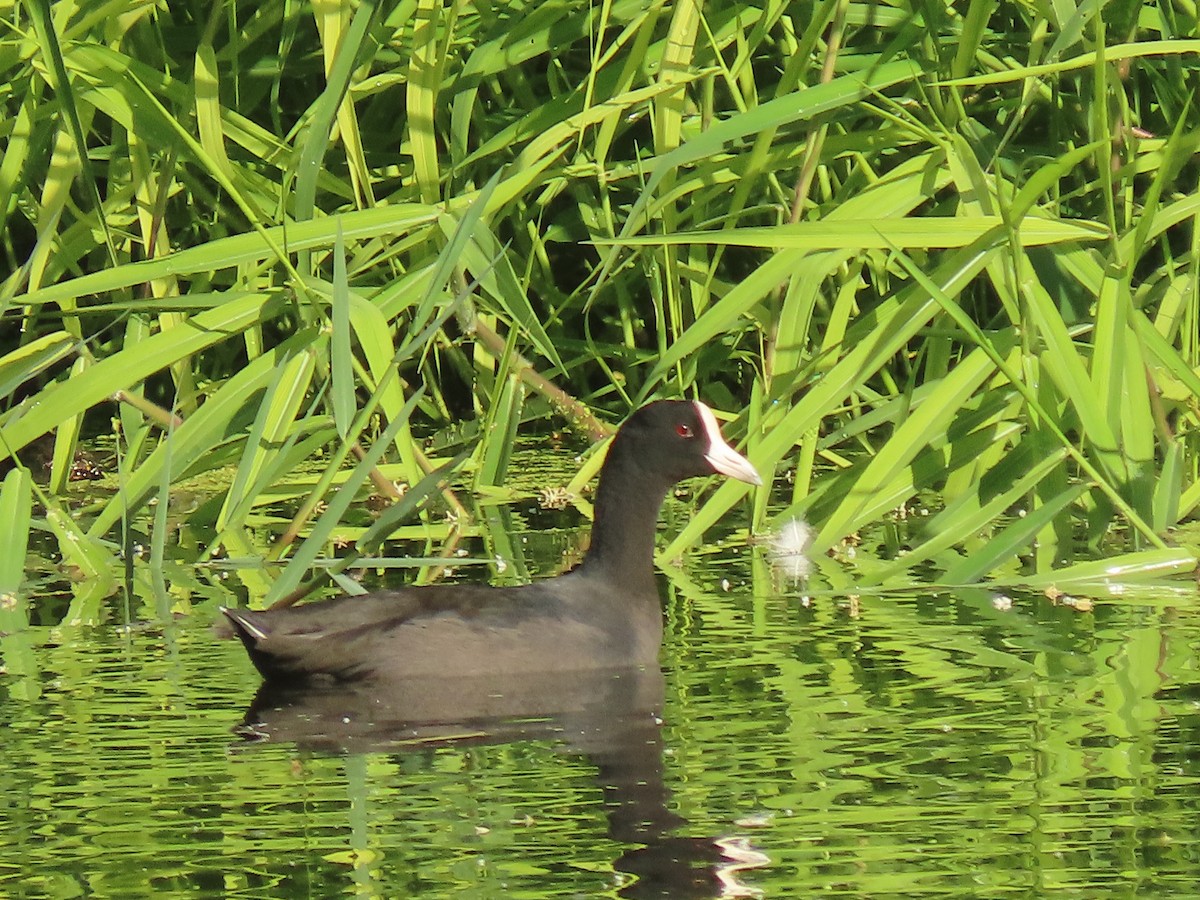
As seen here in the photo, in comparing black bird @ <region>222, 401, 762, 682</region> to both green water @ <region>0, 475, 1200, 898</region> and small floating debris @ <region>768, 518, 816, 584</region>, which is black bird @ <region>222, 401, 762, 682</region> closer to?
green water @ <region>0, 475, 1200, 898</region>

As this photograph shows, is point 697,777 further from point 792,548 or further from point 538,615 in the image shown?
point 792,548

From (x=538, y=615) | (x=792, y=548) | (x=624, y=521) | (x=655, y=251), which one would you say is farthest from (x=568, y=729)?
(x=655, y=251)

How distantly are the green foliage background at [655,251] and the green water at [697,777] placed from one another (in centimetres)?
27

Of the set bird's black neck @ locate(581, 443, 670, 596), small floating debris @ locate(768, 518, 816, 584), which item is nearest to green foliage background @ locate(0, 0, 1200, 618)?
small floating debris @ locate(768, 518, 816, 584)

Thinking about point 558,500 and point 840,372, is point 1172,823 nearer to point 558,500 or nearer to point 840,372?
point 840,372

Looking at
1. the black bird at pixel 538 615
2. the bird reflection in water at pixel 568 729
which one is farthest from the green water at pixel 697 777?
the black bird at pixel 538 615

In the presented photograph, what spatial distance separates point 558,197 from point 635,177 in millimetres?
539

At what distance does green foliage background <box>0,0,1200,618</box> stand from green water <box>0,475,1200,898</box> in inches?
10.5

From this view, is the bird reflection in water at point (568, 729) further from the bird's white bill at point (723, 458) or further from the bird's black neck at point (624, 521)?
the bird's white bill at point (723, 458)

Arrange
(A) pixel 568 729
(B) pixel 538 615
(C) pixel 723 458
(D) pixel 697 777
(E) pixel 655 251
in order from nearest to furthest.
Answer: (D) pixel 697 777, (A) pixel 568 729, (B) pixel 538 615, (C) pixel 723 458, (E) pixel 655 251

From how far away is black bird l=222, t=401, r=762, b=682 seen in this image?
4156 mm

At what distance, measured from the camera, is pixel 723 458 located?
4.70 meters

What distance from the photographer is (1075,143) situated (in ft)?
18.7

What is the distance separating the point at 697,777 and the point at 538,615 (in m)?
1.09
